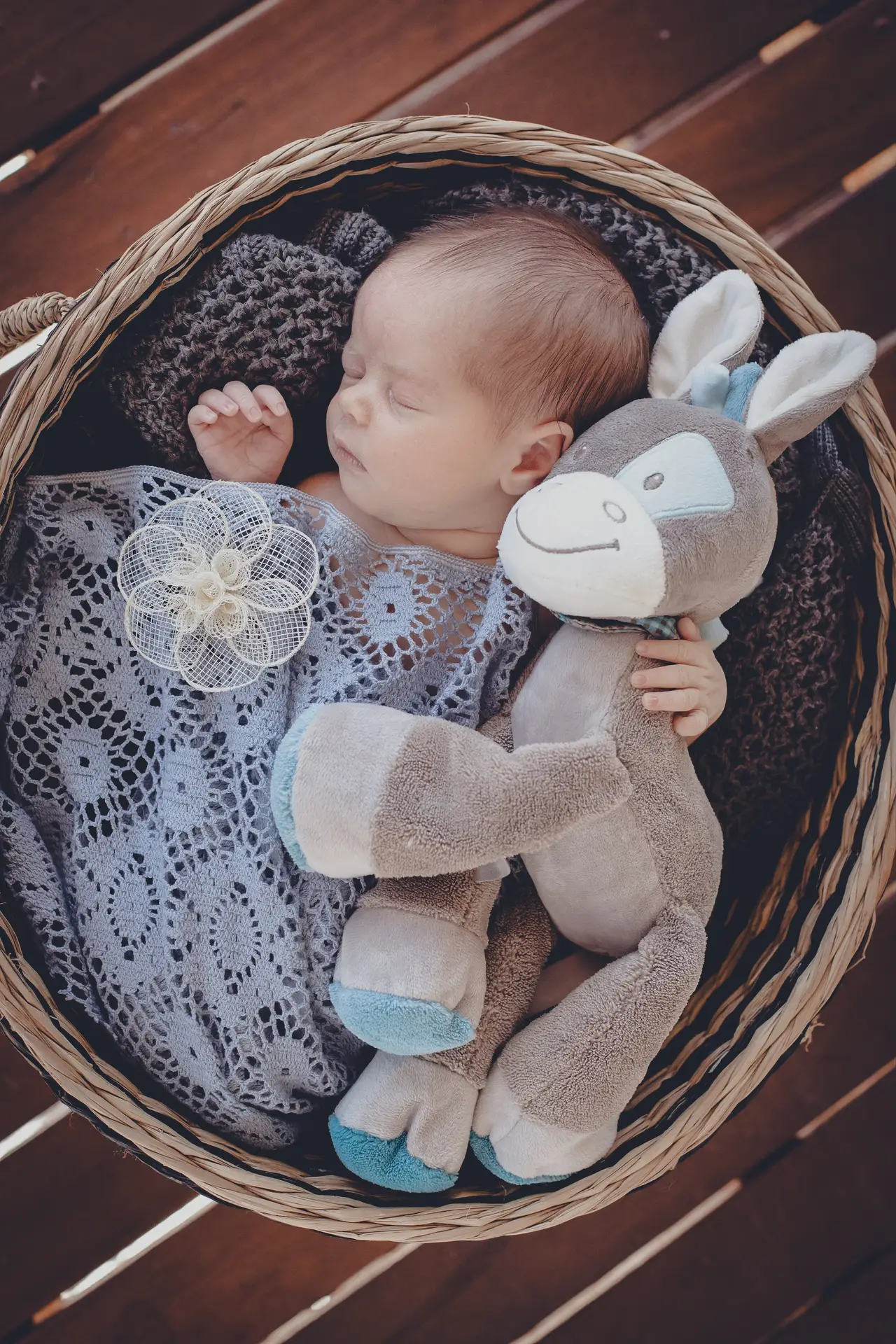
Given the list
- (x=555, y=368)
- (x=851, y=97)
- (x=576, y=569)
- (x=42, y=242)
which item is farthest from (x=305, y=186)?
(x=851, y=97)

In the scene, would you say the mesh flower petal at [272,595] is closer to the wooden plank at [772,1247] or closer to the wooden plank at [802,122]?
the wooden plank at [802,122]

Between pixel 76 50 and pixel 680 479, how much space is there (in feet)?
3.06

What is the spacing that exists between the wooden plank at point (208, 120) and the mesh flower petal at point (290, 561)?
54 centimetres

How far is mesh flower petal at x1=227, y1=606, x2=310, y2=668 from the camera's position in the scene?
2.87ft

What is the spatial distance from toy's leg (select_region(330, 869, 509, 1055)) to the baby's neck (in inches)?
12.4

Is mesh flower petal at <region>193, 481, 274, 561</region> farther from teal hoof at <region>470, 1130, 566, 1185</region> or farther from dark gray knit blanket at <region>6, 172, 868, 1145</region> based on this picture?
teal hoof at <region>470, 1130, 566, 1185</region>

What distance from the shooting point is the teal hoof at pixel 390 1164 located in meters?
0.83

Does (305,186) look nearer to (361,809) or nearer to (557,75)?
(557,75)

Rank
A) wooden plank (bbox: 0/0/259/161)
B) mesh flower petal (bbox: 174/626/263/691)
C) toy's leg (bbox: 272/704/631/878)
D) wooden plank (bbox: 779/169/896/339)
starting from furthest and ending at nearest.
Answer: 1. wooden plank (bbox: 779/169/896/339)
2. wooden plank (bbox: 0/0/259/161)
3. mesh flower petal (bbox: 174/626/263/691)
4. toy's leg (bbox: 272/704/631/878)

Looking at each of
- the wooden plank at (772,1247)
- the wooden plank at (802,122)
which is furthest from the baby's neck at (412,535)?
the wooden plank at (772,1247)

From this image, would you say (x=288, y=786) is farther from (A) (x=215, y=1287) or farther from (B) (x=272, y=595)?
(A) (x=215, y=1287)

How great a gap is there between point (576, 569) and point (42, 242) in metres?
0.86

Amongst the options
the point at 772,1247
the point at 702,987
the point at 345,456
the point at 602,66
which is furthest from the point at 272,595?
the point at 772,1247

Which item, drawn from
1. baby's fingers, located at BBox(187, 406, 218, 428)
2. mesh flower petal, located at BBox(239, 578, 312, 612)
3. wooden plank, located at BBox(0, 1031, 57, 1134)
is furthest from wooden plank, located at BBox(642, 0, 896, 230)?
wooden plank, located at BBox(0, 1031, 57, 1134)
